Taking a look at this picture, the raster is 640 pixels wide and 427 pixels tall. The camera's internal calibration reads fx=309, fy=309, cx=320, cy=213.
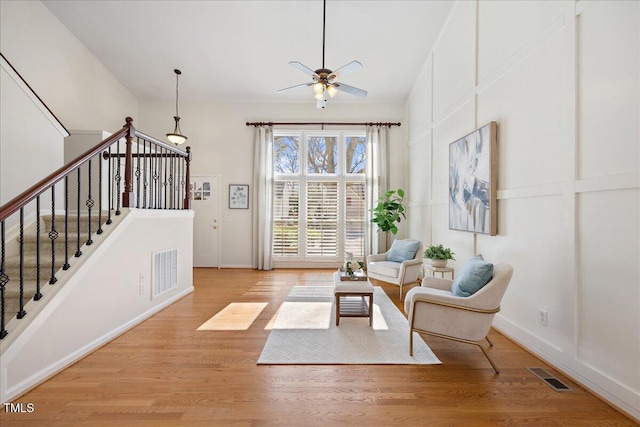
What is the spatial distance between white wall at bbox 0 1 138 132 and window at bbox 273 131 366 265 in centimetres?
352

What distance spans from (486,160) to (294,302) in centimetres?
311

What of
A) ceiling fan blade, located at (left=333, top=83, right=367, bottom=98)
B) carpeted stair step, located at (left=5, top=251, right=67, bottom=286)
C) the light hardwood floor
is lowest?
the light hardwood floor

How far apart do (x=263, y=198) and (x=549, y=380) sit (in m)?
5.85

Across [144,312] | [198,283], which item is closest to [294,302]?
[144,312]

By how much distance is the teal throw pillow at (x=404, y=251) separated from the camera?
521 centimetres

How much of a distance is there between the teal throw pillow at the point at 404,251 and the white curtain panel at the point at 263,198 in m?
2.92

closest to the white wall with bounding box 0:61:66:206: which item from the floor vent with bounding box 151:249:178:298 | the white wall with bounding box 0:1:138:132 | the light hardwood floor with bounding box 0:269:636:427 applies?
the white wall with bounding box 0:1:138:132

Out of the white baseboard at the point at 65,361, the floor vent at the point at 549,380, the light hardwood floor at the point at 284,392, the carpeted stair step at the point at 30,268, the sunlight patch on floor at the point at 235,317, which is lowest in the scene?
the light hardwood floor at the point at 284,392

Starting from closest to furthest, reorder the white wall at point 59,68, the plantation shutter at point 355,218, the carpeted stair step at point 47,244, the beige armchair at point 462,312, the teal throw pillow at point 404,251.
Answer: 1. the beige armchair at point 462,312
2. the carpeted stair step at point 47,244
3. the white wall at point 59,68
4. the teal throw pillow at point 404,251
5. the plantation shutter at point 355,218

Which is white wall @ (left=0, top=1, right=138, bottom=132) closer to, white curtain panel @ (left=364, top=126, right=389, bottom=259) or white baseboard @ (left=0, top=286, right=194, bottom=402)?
white baseboard @ (left=0, top=286, right=194, bottom=402)

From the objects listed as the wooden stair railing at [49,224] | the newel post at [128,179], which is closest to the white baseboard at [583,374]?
the wooden stair railing at [49,224]

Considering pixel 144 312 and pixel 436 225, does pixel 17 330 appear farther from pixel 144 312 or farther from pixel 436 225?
pixel 436 225

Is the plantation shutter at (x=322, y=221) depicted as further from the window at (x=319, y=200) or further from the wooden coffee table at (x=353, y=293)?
the wooden coffee table at (x=353, y=293)

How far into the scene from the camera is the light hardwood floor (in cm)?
197
